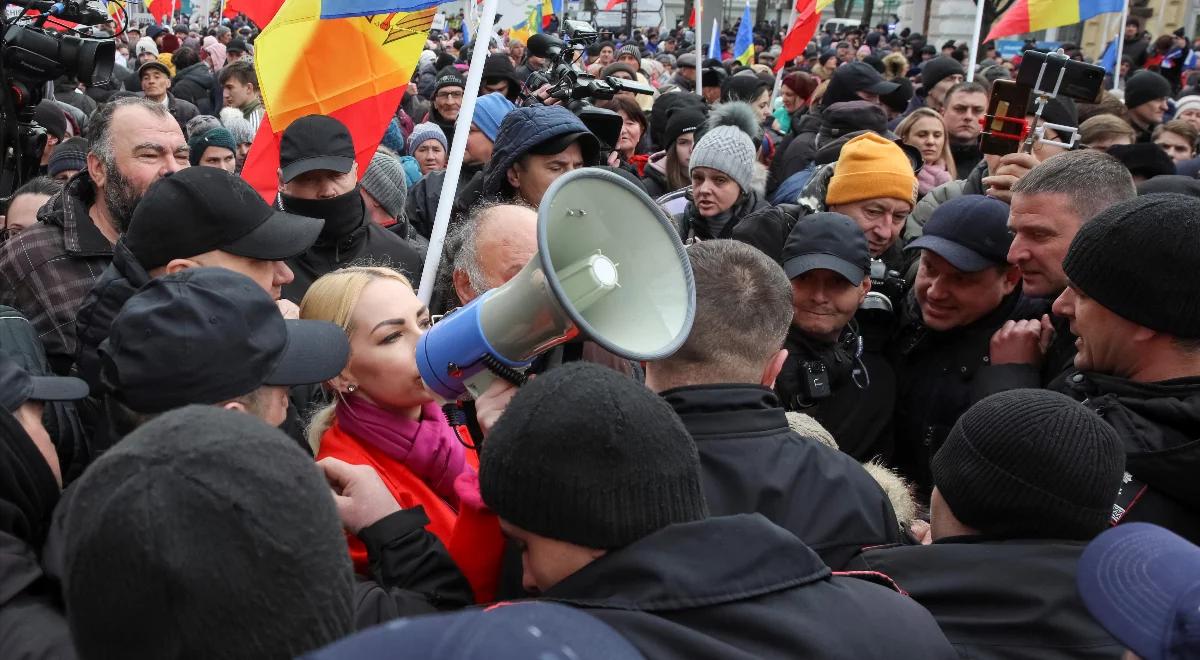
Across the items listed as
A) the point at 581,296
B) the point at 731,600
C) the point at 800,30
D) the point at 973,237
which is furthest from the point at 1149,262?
the point at 800,30

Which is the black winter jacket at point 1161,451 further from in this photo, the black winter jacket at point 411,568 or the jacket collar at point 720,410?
the black winter jacket at point 411,568

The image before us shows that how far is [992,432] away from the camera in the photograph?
1824 mm

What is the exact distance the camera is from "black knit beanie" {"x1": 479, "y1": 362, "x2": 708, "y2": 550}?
142cm

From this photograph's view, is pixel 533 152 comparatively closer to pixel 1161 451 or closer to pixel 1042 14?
pixel 1161 451

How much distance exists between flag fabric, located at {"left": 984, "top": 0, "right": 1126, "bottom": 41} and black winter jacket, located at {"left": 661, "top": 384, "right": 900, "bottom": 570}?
269 inches

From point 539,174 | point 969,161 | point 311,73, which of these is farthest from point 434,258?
point 969,161

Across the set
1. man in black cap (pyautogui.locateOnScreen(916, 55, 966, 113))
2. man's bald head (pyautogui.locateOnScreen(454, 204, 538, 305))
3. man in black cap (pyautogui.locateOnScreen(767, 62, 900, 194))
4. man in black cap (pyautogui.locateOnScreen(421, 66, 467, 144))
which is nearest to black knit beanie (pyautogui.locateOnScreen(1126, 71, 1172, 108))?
man in black cap (pyautogui.locateOnScreen(916, 55, 966, 113))

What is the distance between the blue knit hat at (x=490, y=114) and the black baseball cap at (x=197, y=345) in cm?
316

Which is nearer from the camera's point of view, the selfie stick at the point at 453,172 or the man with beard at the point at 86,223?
the selfie stick at the point at 453,172

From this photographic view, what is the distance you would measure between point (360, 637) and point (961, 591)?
124 centimetres

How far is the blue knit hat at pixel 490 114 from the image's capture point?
5.08 meters

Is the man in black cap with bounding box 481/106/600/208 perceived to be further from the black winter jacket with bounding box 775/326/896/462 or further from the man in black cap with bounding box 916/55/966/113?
the man in black cap with bounding box 916/55/966/113

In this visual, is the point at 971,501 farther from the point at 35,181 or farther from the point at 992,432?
the point at 35,181

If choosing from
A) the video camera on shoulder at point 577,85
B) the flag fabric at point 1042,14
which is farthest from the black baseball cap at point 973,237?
the flag fabric at point 1042,14
